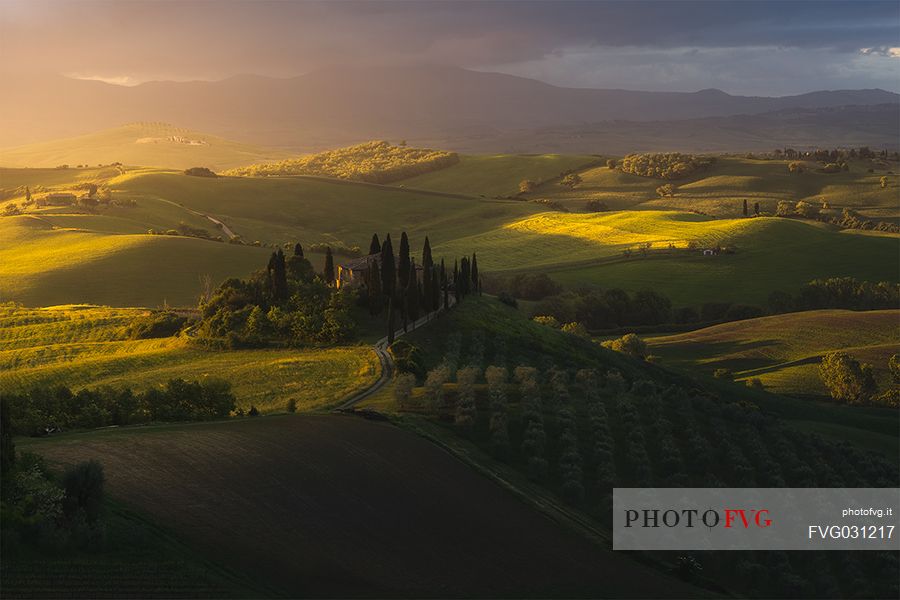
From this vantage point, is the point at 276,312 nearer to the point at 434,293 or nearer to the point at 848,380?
the point at 434,293

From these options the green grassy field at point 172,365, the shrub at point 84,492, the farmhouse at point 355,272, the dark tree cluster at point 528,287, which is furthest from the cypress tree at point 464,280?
the shrub at point 84,492

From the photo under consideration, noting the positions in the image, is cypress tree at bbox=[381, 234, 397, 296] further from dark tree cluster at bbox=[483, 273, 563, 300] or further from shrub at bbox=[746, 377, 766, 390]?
dark tree cluster at bbox=[483, 273, 563, 300]

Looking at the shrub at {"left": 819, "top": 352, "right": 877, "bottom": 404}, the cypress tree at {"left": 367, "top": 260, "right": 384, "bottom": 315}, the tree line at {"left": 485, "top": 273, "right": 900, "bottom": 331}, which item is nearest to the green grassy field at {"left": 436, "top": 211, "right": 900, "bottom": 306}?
the tree line at {"left": 485, "top": 273, "right": 900, "bottom": 331}

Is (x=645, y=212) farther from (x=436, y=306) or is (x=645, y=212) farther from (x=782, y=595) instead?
(x=782, y=595)

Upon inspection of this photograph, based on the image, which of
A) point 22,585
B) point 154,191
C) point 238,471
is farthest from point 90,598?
point 154,191

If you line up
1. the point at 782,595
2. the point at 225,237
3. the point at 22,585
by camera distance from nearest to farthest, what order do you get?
the point at 22,585, the point at 782,595, the point at 225,237

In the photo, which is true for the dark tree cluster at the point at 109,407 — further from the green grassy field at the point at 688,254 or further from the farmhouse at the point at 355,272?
the green grassy field at the point at 688,254
